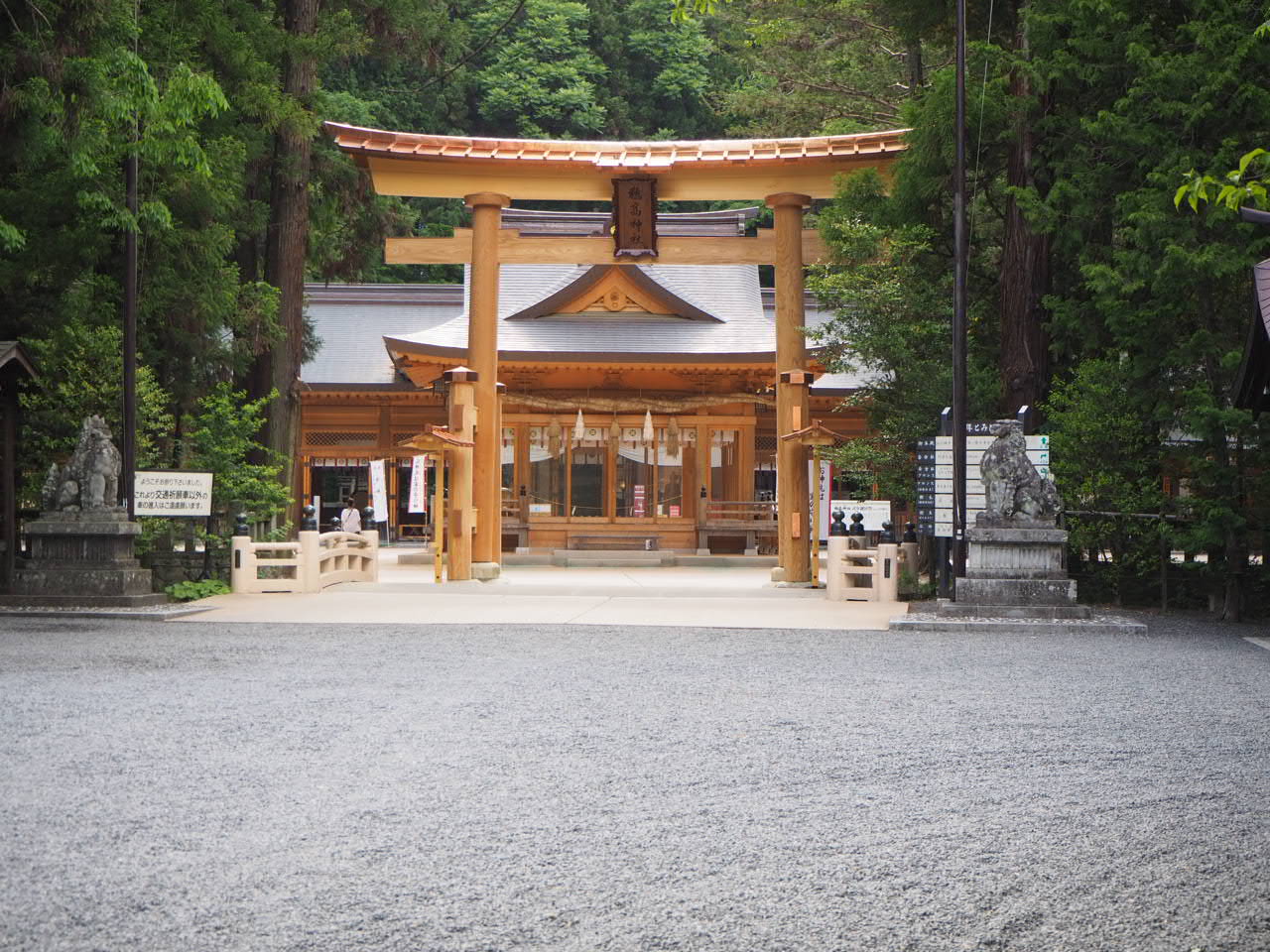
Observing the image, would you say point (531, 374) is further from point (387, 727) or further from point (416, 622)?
point (387, 727)

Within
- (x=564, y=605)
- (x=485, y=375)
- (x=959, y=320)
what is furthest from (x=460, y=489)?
(x=959, y=320)

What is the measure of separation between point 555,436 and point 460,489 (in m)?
9.66

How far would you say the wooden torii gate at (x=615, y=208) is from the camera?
1692cm

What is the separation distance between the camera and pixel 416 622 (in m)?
11.9

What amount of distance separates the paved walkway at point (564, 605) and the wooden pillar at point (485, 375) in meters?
0.64

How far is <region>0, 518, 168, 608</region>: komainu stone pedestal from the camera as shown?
1245 cm

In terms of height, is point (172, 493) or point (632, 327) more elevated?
point (632, 327)

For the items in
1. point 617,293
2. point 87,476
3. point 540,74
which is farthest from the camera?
point 540,74

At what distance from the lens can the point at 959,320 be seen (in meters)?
12.5

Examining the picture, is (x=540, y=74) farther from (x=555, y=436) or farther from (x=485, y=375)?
(x=485, y=375)

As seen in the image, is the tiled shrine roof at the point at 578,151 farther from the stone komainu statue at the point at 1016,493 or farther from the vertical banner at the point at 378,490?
the vertical banner at the point at 378,490

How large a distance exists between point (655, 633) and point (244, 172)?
28.9 feet

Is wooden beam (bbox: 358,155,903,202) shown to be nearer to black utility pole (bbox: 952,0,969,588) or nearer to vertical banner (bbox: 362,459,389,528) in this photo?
black utility pole (bbox: 952,0,969,588)

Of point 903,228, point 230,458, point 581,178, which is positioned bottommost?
point 230,458
